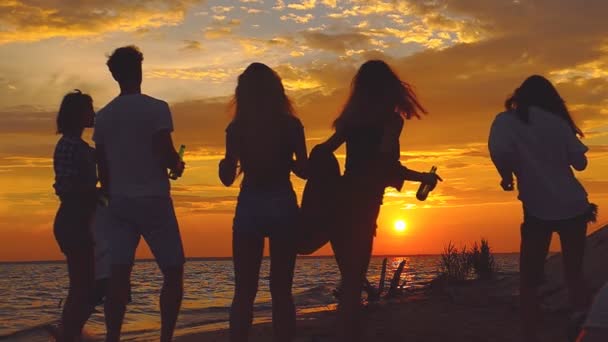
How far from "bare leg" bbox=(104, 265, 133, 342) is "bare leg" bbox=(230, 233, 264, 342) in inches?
32.6

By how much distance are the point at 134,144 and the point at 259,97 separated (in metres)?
0.97

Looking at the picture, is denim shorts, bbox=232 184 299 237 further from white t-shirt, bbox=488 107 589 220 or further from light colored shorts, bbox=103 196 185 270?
white t-shirt, bbox=488 107 589 220

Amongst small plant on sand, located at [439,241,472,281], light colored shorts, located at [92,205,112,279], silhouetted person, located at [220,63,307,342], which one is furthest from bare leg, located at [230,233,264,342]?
small plant on sand, located at [439,241,472,281]

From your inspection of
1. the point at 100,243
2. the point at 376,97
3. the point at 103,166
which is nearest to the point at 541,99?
the point at 376,97

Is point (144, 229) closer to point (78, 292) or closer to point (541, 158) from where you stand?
point (78, 292)

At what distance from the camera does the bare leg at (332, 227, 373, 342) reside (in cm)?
488

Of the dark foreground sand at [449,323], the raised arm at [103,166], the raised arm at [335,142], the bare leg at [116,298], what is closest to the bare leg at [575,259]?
the raised arm at [335,142]

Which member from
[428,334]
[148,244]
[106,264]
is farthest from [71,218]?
[428,334]

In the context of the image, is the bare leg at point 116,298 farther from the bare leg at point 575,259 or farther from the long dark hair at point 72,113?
the bare leg at point 575,259

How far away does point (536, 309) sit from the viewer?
18.2 feet

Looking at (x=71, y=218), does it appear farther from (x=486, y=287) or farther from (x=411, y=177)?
(x=486, y=287)

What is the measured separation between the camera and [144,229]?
5047 mm

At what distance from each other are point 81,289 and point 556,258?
8.35 meters

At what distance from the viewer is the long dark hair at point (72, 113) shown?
19.5ft
